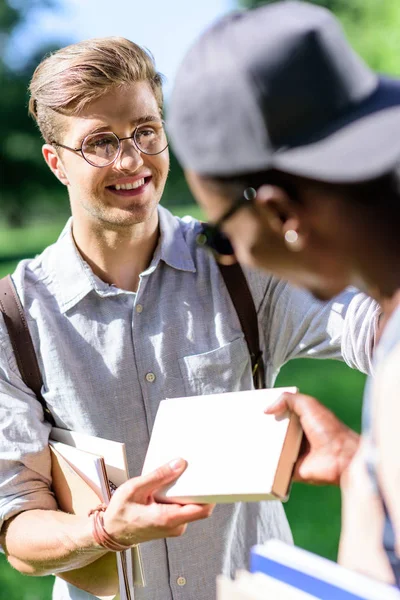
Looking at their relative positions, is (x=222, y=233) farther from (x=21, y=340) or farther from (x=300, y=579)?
(x=21, y=340)

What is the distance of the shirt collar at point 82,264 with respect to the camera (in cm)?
271

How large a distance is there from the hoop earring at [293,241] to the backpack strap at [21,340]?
145 cm

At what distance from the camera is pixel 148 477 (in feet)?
6.64

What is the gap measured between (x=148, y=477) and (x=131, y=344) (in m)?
0.73

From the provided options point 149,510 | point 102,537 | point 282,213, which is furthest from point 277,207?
point 102,537

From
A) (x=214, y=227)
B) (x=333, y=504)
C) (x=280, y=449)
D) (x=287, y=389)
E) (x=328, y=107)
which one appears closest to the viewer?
(x=328, y=107)

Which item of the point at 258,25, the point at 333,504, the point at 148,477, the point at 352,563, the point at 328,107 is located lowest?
the point at 333,504

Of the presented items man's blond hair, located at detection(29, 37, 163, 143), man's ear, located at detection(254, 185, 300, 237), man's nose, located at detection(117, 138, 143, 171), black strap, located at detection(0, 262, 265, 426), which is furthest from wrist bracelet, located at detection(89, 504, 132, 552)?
man's blond hair, located at detection(29, 37, 163, 143)

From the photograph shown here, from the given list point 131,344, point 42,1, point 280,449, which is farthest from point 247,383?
point 42,1

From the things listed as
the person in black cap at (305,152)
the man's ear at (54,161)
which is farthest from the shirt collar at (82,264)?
the person in black cap at (305,152)

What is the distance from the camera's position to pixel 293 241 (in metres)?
1.33

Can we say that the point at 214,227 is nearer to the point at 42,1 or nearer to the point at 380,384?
the point at 380,384

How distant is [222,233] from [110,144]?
1.35m

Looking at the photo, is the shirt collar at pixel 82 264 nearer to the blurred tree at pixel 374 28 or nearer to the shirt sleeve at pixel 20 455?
the shirt sleeve at pixel 20 455
